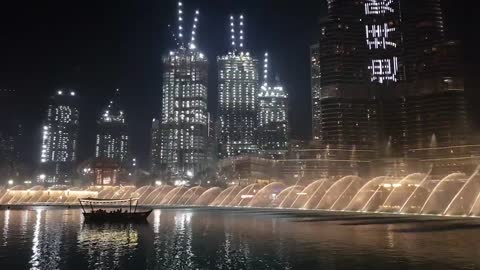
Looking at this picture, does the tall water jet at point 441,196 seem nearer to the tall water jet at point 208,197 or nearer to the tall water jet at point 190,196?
the tall water jet at point 208,197

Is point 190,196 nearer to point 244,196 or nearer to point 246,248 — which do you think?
point 244,196

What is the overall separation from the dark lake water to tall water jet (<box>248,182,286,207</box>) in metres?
84.3

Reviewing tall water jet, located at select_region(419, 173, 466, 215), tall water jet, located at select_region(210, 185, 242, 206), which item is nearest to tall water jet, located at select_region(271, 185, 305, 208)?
tall water jet, located at select_region(210, 185, 242, 206)

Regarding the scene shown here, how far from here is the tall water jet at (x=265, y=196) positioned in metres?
136

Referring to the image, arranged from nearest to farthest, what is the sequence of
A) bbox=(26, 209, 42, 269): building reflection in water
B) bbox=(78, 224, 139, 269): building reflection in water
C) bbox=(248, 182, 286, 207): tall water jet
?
bbox=(26, 209, 42, 269): building reflection in water → bbox=(78, 224, 139, 269): building reflection in water → bbox=(248, 182, 286, 207): tall water jet

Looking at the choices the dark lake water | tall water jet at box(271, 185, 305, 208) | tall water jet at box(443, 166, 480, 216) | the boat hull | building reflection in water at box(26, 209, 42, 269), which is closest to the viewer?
the dark lake water

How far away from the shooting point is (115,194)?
540ft

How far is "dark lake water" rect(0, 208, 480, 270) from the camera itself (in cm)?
2939

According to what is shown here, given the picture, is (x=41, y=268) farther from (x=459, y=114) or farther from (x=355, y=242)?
(x=459, y=114)

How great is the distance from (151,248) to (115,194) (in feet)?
440

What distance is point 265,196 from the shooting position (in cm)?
15462

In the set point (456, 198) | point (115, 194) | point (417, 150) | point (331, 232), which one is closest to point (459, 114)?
point (417, 150)

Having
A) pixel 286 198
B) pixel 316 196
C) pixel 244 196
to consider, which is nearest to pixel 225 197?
pixel 244 196

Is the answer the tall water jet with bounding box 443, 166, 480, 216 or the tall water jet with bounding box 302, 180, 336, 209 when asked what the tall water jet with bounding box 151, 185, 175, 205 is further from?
the tall water jet with bounding box 443, 166, 480, 216
